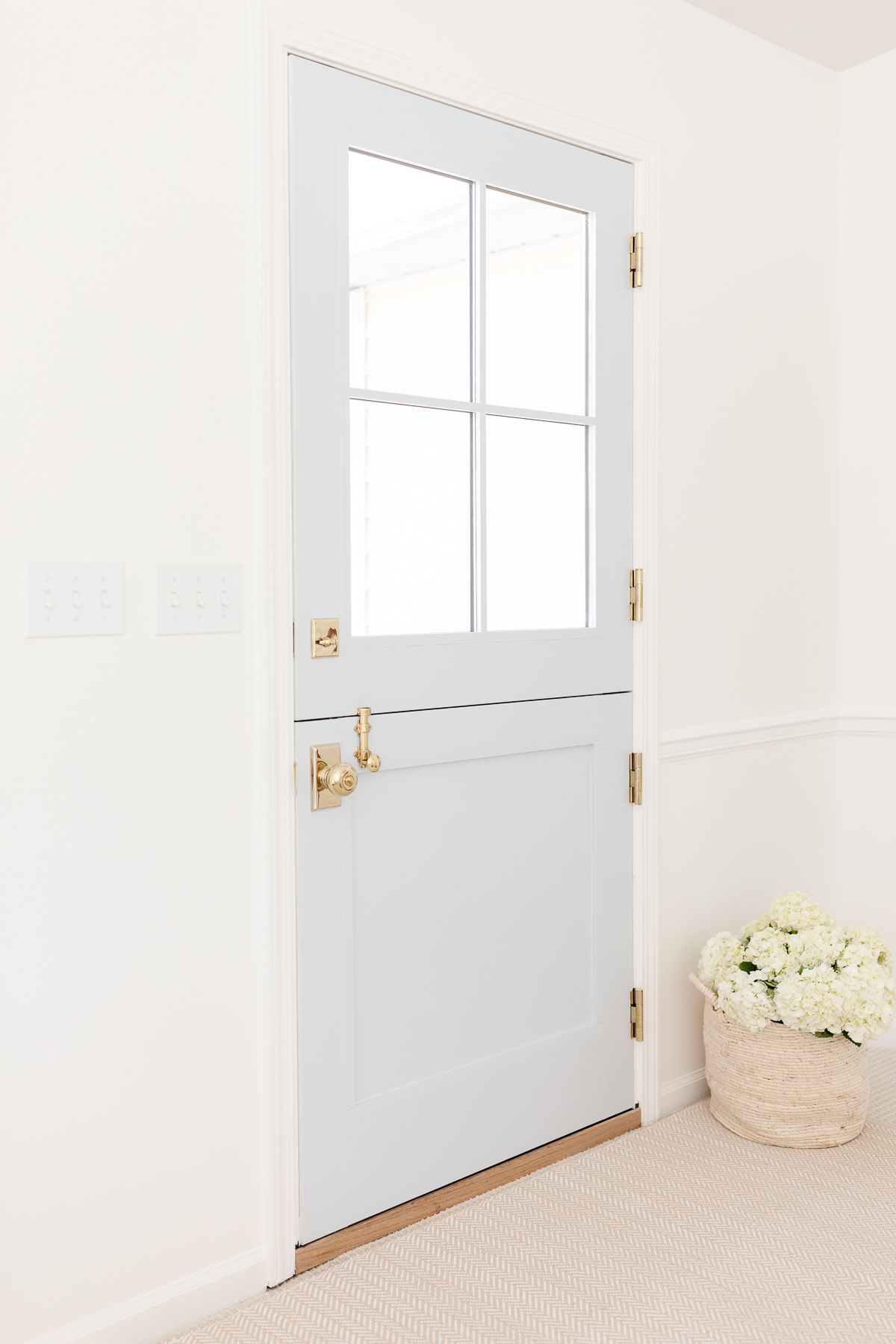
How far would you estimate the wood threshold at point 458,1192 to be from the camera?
191 cm

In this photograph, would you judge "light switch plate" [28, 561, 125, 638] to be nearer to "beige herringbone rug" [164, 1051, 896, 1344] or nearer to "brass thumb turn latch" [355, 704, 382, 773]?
"brass thumb turn latch" [355, 704, 382, 773]

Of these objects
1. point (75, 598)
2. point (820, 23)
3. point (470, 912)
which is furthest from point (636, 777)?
point (820, 23)

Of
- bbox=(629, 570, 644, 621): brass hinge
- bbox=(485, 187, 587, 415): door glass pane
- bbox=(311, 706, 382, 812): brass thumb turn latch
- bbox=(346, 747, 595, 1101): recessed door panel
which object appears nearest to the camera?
bbox=(311, 706, 382, 812): brass thumb turn latch

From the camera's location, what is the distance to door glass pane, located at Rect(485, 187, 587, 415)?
2109 millimetres

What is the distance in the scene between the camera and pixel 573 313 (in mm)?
2236

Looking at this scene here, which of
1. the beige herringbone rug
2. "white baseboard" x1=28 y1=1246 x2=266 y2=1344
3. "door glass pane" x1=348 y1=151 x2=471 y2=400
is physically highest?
"door glass pane" x1=348 y1=151 x2=471 y2=400

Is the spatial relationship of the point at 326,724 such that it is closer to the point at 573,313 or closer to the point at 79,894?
the point at 79,894

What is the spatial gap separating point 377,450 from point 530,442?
378 millimetres

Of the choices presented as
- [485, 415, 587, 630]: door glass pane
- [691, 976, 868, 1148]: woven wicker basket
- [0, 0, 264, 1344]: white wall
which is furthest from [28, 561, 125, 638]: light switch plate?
[691, 976, 868, 1148]: woven wicker basket

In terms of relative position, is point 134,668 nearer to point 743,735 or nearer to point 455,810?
point 455,810

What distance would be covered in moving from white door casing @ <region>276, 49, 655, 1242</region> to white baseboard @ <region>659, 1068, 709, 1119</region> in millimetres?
122

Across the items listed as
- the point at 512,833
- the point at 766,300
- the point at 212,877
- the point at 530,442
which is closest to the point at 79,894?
the point at 212,877

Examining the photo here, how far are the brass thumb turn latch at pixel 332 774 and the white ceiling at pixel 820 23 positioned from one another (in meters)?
1.84

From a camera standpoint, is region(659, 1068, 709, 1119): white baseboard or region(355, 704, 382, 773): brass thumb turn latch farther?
region(659, 1068, 709, 1119): white baseboard
